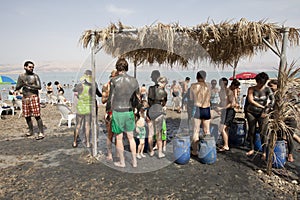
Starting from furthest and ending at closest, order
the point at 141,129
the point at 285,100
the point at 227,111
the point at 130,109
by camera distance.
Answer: the point at 227,111 < the point at 141,129 < the point at 130,109 < the point at 285,100

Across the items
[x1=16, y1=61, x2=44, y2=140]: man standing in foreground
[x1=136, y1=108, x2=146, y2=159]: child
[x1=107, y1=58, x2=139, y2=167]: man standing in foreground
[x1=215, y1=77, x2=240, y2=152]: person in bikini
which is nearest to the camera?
[x1=107, y1=58, x2=139, y2=167]: man standing in foreground

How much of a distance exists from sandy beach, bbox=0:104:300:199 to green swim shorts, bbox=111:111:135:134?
2.84 feet

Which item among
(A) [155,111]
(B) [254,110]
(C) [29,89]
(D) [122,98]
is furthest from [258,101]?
(C) [29,89]

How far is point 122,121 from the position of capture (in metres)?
3.83

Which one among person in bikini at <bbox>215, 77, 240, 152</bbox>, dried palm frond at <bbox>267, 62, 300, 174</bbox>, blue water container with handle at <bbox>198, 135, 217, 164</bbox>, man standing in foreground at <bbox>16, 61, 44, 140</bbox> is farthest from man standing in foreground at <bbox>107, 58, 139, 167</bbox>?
man standing in foreground at <bbox>16, 61, 44, 140</bbox>

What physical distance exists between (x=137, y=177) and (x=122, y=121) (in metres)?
1.09

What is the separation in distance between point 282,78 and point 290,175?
189 centimetres

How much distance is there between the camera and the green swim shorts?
151 inches

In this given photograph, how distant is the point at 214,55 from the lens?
671cm

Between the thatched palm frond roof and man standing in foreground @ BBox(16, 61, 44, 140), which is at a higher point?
the thatched palm frond roof

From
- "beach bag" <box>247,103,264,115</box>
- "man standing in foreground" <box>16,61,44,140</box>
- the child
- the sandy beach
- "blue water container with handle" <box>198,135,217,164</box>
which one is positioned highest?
"man standing in foreground" <box>16,61,44,140</box>

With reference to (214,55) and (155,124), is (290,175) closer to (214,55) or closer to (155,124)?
(155,124)

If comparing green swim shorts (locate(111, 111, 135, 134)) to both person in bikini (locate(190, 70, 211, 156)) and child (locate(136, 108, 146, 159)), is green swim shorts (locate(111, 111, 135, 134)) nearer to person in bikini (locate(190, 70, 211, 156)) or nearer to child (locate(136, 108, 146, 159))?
child (locate(136, 108, 146, 159))

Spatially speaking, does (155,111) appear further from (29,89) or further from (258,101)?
(29,89)
